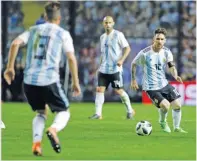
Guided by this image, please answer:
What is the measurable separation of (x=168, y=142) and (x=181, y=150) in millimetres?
1128

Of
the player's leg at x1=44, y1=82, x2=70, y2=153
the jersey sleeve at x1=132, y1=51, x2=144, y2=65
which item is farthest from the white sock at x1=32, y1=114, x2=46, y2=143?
the jersey sleeve at x1=132, y1=51, x2=144, y2=65

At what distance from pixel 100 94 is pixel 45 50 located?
7615mm

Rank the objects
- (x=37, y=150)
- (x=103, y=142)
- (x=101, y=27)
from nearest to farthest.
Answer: (x=37, y=150)
(x=103, y=142)
(x=101, y=27)

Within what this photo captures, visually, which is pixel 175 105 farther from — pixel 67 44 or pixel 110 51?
pixel 67 44

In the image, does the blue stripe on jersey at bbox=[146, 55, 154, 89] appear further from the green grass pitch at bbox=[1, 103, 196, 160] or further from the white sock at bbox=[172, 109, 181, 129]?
the green grass pitch at bbox=[1, 103, 196, 160]

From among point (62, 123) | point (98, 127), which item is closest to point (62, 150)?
point (62, 123)

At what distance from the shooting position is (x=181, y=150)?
36.0ft

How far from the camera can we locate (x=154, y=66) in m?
14.4

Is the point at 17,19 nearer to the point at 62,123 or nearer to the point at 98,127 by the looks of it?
the point at 98,127

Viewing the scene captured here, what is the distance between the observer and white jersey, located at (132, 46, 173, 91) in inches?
564

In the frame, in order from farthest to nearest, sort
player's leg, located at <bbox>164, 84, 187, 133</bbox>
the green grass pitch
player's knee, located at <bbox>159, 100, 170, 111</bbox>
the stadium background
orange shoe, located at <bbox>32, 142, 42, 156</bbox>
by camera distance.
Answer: the stadium background < player's leg, located at <bbox>164, 84, 187, 133</bbox> < player's knee, located at <bbox>159, 100, 170, 111</bbox> < the green grass pitch < orange shoe, located at <bbox>32, 142, 42, 156</bbox>

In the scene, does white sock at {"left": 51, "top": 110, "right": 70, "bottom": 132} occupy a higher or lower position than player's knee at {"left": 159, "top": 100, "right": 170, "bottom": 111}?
higher

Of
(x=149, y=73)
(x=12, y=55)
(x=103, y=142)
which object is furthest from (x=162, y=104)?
(x=12, y=55)

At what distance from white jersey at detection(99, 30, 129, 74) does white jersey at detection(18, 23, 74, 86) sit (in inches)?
A: 302
